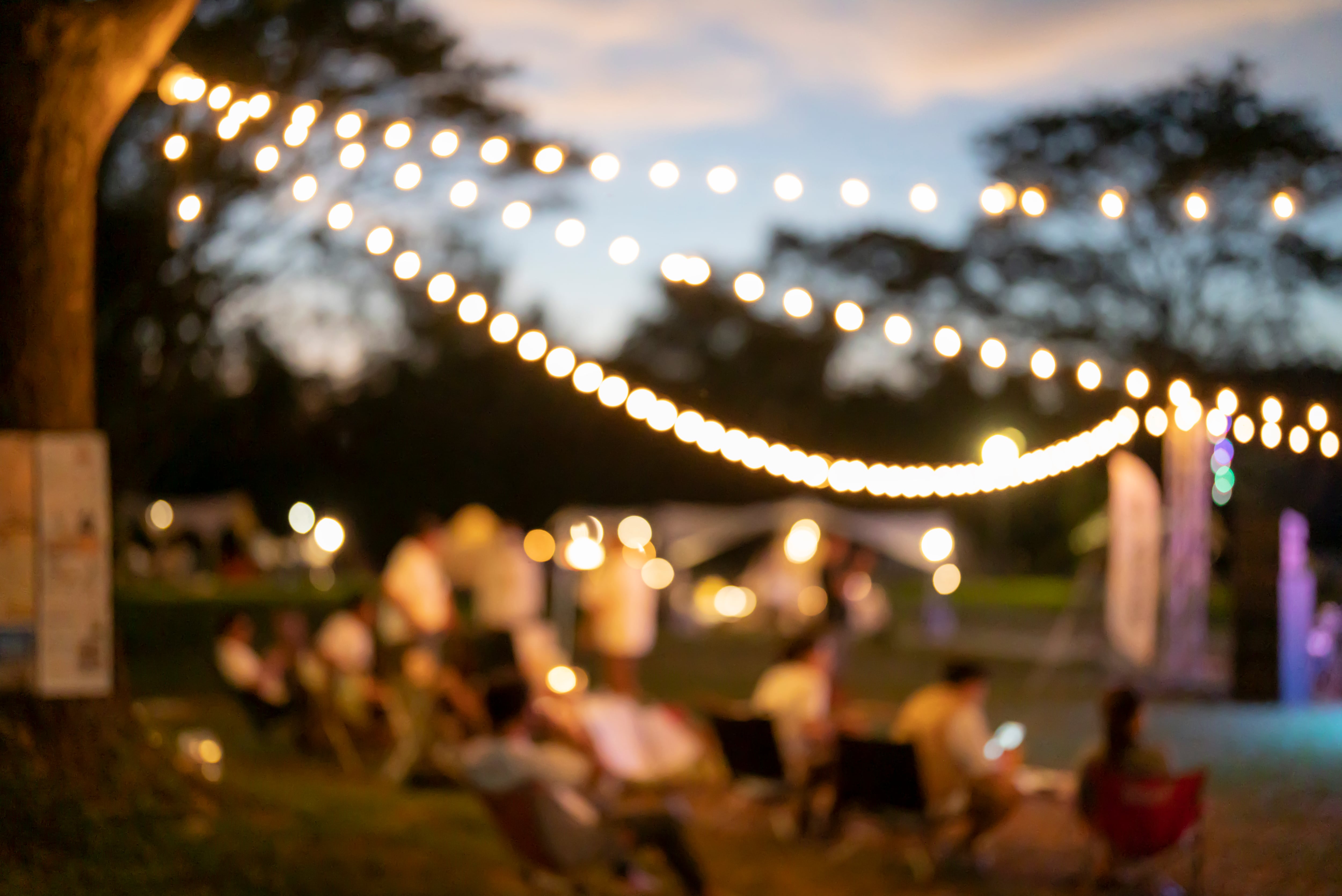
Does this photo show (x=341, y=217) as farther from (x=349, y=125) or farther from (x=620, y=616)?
(x=620, y=616)

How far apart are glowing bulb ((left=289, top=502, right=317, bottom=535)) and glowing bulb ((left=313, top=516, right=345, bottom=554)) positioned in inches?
137

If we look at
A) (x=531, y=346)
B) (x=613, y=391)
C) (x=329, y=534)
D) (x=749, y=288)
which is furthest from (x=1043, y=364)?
(x=329, y=534)

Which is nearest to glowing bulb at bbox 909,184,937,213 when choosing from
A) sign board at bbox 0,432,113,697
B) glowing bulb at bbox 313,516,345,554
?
sign board at bbox 0,432,113,697

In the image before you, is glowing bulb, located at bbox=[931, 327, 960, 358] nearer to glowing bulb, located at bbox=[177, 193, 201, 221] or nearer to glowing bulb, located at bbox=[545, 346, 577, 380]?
glowing bulb, located at bbox=[545, 346, 577, 380]

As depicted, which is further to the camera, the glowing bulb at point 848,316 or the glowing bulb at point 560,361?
the glowing bulb at point 560,361

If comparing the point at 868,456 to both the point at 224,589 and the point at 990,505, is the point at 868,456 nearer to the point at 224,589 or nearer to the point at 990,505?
the point at 990,505

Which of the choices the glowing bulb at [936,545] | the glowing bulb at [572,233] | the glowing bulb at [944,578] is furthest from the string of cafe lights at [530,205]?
the glowing bulb at [944,578]

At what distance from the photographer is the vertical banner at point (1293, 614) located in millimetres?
13508

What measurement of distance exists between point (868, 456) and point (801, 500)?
385 inches

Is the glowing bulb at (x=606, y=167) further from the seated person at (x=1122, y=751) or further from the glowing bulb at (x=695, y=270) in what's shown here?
the seated person at (x=1122, y=751)

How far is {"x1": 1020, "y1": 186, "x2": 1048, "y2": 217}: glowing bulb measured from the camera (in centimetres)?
627

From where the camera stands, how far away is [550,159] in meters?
6.35

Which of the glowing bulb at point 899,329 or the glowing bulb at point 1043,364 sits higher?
the glowing bulb at point 899,329

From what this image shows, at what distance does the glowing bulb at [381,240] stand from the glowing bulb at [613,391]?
117 centimetres
